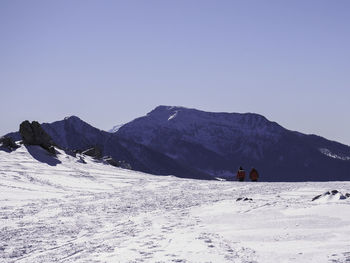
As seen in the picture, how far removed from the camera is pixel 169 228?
13.4 m

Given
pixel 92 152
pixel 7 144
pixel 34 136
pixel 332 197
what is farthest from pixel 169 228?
pixel 92 152

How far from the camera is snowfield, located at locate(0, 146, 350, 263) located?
971cm

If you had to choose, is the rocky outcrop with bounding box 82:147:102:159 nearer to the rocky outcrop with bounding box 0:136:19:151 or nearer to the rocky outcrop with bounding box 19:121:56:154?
the rocky outcrop with bounding box 19:121:56:154

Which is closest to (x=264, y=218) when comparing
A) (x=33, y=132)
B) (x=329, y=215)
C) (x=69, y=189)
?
(x=329, y=215)

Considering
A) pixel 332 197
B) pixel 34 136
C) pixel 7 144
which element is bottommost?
pixel 332 197

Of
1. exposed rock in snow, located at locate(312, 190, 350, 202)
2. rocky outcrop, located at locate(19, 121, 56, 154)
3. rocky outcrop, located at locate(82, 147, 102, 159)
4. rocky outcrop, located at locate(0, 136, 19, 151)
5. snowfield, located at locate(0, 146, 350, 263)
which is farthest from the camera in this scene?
rocky outcrop, located at locate(82, 147, 102, 159)

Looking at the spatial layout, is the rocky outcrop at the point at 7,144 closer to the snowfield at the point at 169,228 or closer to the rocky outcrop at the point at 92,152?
the rocky outcrop at the point at 92,152

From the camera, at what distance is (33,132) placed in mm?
47969

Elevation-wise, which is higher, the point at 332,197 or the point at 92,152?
the point at 92,152

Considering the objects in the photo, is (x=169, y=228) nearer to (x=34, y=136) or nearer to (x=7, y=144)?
(x=7, y=144)

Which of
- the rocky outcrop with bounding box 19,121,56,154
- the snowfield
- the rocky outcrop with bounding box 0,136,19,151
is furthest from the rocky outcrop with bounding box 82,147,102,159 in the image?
the snowfield

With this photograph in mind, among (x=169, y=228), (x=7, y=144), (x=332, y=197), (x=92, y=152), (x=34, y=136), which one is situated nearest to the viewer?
(x=169, y=228)

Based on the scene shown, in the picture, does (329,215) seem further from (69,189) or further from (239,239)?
(69,189)

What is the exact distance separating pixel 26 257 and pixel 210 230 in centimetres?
516
